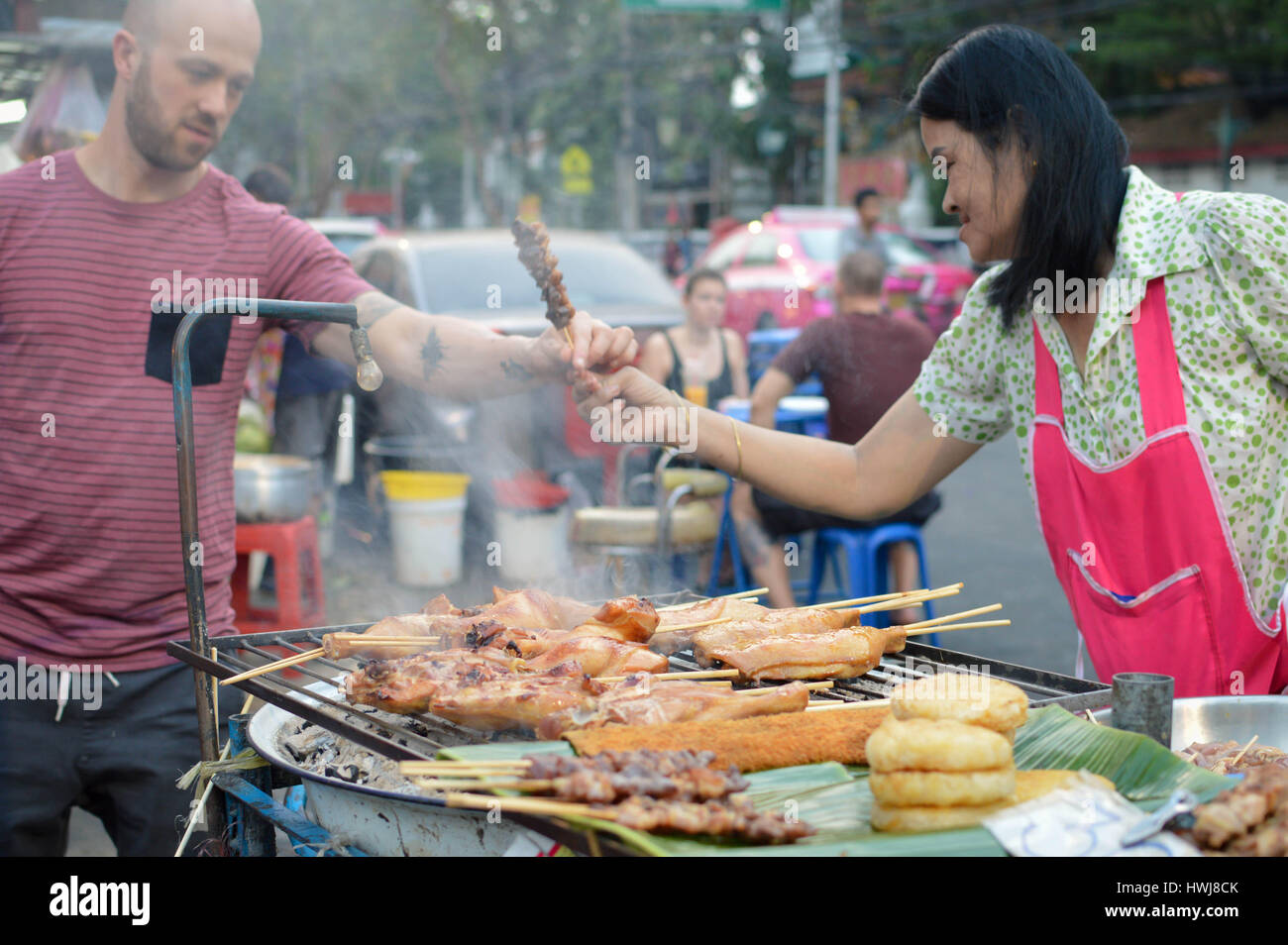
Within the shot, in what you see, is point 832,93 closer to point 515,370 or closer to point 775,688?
point 515,370

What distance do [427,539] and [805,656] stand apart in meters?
5.77

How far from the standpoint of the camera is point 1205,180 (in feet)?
92.1

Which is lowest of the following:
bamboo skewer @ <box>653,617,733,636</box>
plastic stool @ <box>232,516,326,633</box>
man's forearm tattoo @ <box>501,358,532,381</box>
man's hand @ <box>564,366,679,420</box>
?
plastic stool @ <box>232,516,326,633</box>

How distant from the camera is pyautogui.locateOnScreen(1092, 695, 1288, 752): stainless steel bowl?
81.3 inches

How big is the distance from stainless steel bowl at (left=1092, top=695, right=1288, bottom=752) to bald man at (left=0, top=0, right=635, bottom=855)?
144cm

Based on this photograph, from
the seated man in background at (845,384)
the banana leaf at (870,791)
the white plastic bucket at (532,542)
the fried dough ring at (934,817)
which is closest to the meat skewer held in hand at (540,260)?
the banana leaf at (870,791)

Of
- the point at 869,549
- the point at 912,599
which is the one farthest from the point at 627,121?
the point at 912,599

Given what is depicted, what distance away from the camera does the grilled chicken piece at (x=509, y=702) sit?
1.92 metres

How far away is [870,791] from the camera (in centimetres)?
166

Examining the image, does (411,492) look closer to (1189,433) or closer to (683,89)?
(1189,433)

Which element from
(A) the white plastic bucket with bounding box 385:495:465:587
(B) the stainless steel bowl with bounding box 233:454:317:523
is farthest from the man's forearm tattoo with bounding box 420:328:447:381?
(A) the white plastic bucket with bounding box 385:495:465:587

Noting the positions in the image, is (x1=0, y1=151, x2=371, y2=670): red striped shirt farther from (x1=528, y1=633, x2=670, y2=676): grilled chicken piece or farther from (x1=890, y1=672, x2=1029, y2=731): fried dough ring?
(x1=890, y1=672, x2=1029, y2=731): fried dough ring

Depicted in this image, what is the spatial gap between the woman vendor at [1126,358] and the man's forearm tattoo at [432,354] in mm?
504
